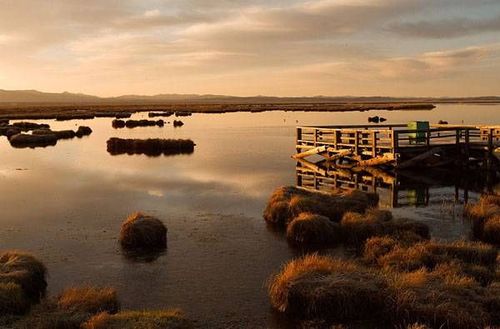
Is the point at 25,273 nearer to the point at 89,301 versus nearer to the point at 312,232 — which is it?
the point at 89,301

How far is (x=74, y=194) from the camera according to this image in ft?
88.4

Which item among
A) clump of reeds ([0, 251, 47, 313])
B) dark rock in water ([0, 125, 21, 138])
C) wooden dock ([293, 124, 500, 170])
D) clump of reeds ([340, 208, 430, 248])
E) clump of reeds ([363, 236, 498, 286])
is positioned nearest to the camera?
clump of reeds ([0, 251, 47, 313])

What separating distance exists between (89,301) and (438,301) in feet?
24.5

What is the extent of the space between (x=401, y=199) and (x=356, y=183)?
5229 mm

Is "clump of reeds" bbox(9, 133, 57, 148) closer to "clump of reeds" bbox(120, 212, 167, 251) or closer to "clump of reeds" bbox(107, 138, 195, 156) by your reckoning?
"clump of reeds" bbox(107, 138, 195, 156)

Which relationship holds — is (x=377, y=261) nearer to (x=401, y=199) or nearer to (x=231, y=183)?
(x=401, y=199)

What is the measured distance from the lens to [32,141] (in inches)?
2159

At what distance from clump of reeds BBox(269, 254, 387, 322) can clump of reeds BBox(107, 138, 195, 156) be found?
34381mm

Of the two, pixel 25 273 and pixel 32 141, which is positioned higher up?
pixel 32 141

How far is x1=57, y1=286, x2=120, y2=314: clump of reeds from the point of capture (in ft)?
37.1

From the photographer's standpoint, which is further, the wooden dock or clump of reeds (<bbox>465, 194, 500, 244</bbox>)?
the wooden dock

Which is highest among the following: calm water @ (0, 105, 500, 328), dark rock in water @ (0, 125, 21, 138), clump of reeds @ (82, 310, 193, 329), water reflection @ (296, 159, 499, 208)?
dark rock in water @ (0, 125, 21, 138)

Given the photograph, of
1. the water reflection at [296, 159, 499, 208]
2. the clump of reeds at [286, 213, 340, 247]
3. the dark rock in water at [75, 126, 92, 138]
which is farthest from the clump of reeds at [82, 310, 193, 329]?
the dark rock in water at [75, 126, 92, 138]

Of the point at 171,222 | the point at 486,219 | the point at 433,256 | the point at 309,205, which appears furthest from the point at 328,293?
the point at 171,222
